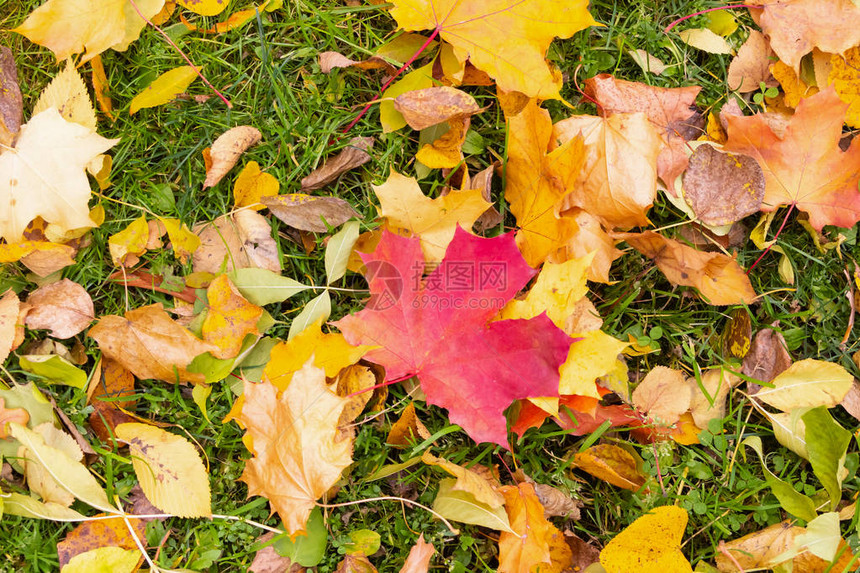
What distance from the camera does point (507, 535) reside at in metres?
1.57

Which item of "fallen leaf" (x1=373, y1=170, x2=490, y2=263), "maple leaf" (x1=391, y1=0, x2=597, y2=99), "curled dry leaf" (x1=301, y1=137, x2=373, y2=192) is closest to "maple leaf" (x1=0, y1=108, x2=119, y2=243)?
"curled dry leaf" (x1=301, y1=137, x2=373, y2=192)

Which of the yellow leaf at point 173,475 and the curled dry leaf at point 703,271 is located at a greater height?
the curled dry leaf at point 703,271

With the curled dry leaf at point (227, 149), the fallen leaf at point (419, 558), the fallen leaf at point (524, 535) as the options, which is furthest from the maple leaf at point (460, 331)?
the curled dry leaf at point (227, 149)

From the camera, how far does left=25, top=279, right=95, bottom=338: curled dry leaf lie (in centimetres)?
168

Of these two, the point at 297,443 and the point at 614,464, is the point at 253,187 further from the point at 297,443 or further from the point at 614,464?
the point at 614,464

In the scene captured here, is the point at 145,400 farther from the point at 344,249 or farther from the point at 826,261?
the point at 826,261

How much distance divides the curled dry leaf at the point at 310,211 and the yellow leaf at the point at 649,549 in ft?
3.45

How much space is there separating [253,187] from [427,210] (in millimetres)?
492

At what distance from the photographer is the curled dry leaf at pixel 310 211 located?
1679 mm

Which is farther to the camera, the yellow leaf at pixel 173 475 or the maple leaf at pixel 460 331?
the yellow leaf at pixel 173 475

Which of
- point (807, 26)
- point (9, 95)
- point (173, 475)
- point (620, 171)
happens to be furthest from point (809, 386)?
point (9, 95)

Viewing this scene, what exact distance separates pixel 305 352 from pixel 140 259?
560 millimetres

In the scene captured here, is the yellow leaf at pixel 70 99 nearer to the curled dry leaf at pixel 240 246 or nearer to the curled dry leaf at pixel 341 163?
the curled dry leaf at pixel 240 246

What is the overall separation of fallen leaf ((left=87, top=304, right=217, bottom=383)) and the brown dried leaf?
111 cm
